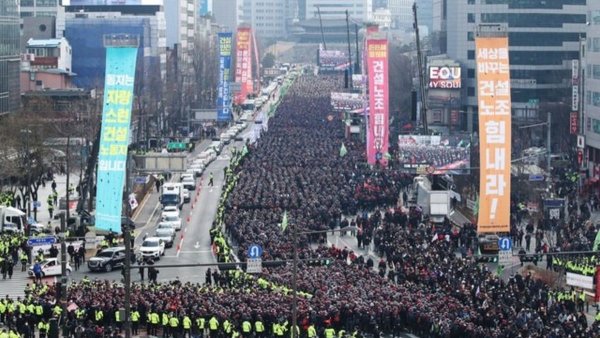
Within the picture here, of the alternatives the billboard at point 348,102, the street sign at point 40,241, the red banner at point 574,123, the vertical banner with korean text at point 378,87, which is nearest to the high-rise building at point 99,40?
the billboard at point 348,102

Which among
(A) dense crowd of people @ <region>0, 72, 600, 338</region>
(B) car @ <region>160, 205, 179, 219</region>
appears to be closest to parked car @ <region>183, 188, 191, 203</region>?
(B) car @ <region>160, 205, 179, 219</region>

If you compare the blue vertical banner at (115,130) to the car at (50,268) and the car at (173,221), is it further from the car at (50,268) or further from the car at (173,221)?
the car at (173,221)

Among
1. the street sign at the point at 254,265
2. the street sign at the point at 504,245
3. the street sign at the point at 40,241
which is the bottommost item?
the street sign at the point at 40,241

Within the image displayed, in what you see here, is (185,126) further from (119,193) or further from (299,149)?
(119,193)

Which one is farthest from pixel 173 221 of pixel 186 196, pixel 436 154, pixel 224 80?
pixel 224 80

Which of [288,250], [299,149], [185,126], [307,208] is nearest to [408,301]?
[288,250]

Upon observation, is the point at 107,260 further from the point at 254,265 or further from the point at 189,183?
the point at 189,183
